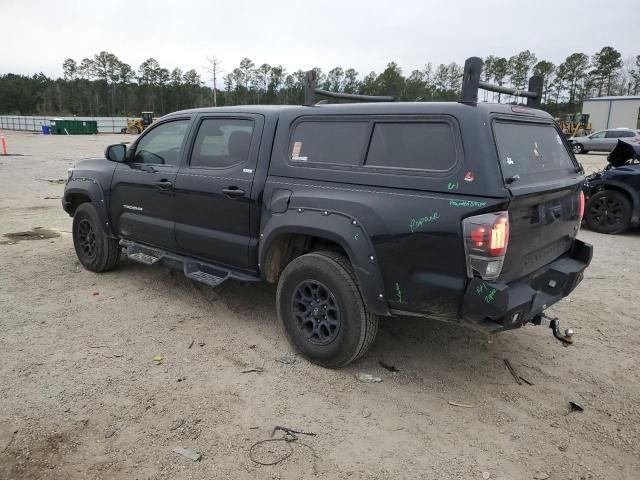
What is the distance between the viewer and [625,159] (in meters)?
8.41

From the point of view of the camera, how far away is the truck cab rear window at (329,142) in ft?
11.6

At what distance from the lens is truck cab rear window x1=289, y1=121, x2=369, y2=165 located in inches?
139

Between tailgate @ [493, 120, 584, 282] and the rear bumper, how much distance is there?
0.08 m

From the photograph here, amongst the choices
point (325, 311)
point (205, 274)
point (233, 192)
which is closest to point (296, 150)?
point (233, 192)

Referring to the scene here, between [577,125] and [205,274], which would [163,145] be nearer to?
[205,274]

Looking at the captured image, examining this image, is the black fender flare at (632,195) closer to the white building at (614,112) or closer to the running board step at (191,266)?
the running board step at (191,266)

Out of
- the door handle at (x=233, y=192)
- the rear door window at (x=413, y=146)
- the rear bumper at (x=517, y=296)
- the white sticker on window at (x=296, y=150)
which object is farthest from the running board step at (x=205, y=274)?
the rear bumper at (x=517, y=296)

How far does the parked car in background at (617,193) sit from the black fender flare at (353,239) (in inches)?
247

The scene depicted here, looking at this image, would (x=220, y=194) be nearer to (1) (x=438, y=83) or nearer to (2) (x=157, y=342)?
(2) (x=157, y=342)

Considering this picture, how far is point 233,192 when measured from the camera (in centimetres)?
408

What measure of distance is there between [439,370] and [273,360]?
128cm

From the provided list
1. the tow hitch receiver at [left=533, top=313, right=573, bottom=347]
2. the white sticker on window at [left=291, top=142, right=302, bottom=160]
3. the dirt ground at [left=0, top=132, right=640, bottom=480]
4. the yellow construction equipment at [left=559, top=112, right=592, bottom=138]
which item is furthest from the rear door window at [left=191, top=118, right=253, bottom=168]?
the yellow construction equipment at [left=559, top=112, right=592, bottom=138]

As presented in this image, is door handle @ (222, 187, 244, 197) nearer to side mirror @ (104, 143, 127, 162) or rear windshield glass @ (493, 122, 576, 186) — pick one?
side mirror @ (104, 143, 127, 162)

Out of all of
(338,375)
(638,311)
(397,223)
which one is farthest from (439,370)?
(638,311)
